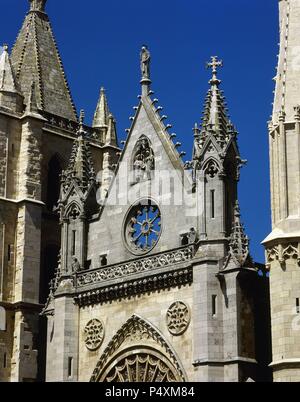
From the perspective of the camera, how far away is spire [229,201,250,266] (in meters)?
31.7

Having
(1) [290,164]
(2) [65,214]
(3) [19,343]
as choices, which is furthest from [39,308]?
(1) [290,164]

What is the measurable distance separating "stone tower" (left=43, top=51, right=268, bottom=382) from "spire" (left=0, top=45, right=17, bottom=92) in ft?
24.0

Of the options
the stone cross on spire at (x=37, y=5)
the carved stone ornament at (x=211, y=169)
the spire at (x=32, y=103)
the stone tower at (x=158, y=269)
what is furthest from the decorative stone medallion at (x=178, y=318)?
the stone cross on spire at (x=37, y=5)

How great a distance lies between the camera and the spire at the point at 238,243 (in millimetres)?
31703

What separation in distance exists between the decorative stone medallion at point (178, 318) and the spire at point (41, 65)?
1689cm

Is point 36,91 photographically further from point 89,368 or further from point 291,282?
point 291,282

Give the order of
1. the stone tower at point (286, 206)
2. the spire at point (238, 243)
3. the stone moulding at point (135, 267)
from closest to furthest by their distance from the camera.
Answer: the stone tower at point (286, 206) < the spire at point (238, 243) < the stone moulding at point (135, 267)

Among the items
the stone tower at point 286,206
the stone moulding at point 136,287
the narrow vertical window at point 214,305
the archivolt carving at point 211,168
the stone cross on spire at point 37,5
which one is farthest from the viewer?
the stone cross on spire at point 37,5

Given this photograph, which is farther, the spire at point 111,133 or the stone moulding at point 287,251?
the spire at point 111,133

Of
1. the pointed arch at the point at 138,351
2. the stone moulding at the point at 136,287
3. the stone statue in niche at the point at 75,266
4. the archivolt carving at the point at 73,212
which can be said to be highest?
the archivolt carving at the point at 73,212

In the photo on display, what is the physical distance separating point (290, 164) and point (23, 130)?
744 inches

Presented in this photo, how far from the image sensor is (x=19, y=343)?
42.0 m

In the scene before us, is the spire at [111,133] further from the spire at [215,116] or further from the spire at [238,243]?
the spire at [238,243]

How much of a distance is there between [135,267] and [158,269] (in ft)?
4.40
